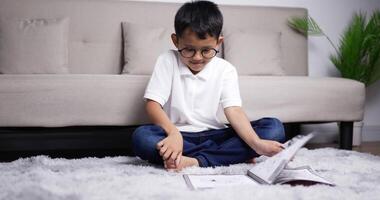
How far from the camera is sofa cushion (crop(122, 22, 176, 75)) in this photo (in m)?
2.36

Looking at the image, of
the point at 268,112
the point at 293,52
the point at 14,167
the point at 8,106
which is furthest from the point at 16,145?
the point at 293,52

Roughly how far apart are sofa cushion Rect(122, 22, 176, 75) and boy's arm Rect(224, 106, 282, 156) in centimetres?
89

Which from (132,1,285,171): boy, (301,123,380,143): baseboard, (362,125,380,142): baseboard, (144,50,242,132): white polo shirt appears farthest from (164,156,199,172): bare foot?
(362,125,380,142): baseboard

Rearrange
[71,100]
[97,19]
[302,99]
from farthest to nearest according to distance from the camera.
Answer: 1. [97,19]
2. [302,99]
3. [71,100]

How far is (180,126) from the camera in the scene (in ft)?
5.15

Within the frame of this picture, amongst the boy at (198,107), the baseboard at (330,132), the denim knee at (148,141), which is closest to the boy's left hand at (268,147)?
the boy at (198,107)

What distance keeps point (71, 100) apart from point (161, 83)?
0.48 m

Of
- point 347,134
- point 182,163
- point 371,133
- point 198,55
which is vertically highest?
point 198,55

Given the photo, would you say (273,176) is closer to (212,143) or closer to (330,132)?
(212,143)

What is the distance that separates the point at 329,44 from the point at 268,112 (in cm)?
112

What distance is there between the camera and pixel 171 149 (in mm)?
1314

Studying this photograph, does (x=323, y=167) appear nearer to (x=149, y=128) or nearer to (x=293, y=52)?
(x=149, y=128)

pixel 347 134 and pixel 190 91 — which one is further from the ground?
pixel 190 91

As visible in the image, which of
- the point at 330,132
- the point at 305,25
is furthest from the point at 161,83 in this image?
the point at 330,132
